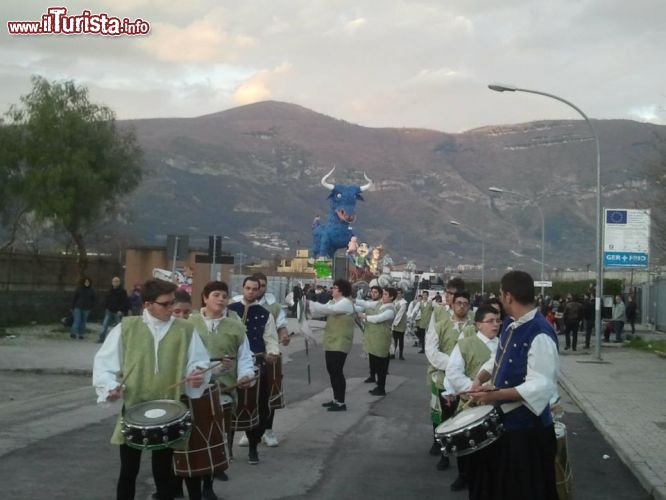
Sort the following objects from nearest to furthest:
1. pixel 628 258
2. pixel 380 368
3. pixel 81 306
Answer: pixel 380 368, pixel 628 258, pixel 81 306

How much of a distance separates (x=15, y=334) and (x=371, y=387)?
12738mm

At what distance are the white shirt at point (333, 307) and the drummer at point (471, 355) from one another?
4.18 metres

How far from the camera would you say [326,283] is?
2259 inches

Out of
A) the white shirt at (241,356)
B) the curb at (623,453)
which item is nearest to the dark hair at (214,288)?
the white shirt at (241,356)

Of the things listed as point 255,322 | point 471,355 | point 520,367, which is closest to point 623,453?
point 471,355

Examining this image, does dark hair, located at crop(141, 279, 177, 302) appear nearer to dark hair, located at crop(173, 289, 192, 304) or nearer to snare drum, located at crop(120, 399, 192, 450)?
snare drum, located at crop(120, 399, 192, 450)

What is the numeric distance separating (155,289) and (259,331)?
331cm

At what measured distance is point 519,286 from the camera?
548cm

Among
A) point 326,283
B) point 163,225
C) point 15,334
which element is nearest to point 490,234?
point 163,225

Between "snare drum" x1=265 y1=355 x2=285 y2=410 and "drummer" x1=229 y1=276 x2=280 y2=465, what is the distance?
0.10 metres

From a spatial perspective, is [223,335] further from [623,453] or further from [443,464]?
[623,453]

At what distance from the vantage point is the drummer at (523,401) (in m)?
5.30

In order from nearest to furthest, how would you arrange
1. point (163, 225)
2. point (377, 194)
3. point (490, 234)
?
1. point (163, 225)
2. point (490, 234)
3. point (377, 194)

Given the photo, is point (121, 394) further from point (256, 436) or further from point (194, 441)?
point (256, 436)
